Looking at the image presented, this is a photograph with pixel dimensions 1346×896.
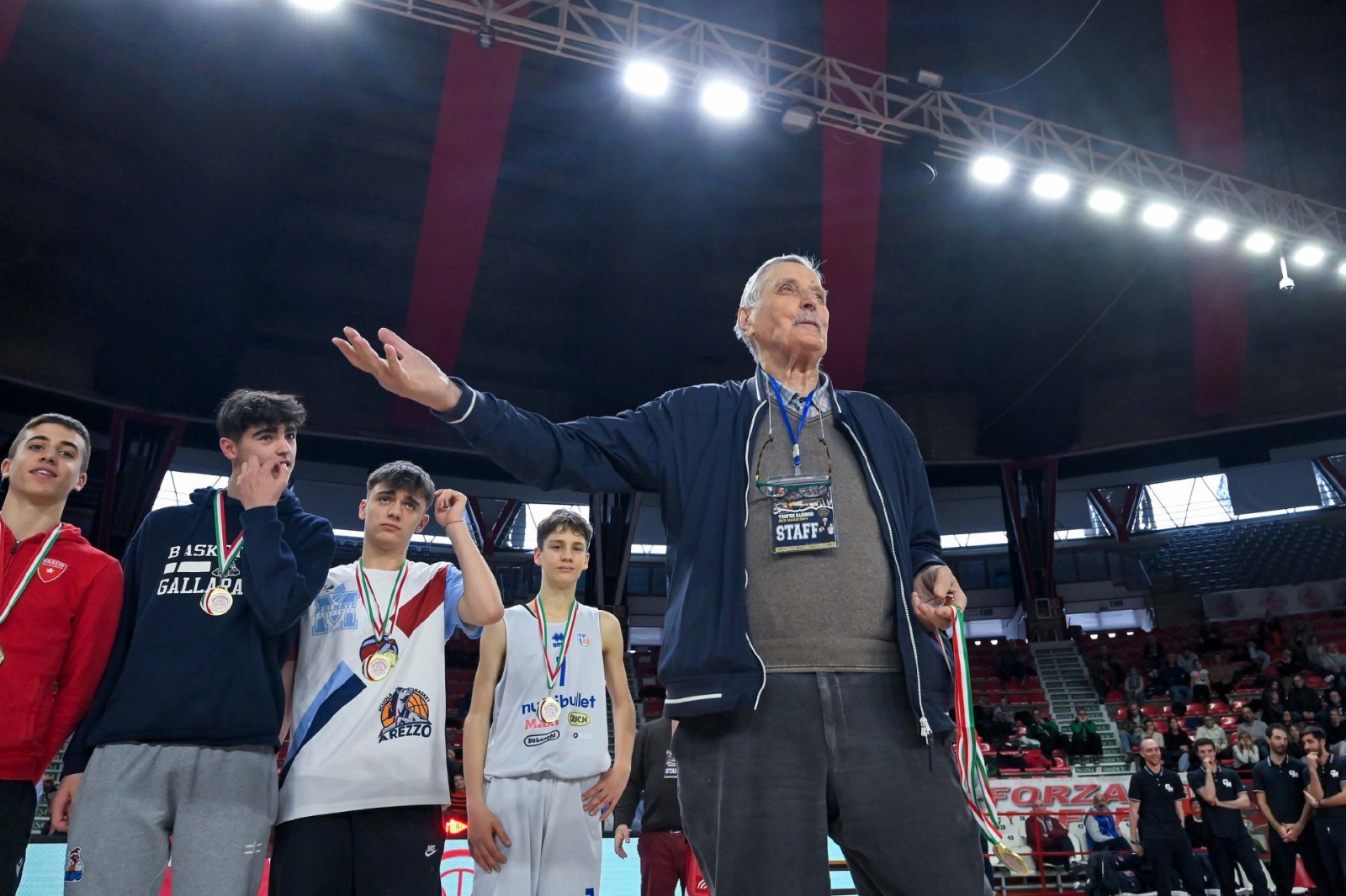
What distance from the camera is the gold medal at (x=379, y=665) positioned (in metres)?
2.85

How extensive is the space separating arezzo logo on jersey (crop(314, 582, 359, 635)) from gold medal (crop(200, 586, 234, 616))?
13.6 inches

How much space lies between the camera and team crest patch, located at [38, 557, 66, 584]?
2.69 metres

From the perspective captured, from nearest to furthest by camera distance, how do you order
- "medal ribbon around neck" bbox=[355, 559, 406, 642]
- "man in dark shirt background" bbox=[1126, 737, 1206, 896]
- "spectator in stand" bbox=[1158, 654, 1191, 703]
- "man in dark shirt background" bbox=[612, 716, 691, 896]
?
"medal ribbon around neck" bbox=[355, 559, 406, 642], "man in dark shirt background" bbox=[612, 716, 691, 896], "man in dark shirt background" bbox=[1126, 737, 1206, 896], "spectator in stand" bbox=[1158, 654, 1191, 703]

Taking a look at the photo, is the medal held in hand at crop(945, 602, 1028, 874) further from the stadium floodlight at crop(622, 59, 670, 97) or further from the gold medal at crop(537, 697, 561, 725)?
the stadium floodlight at crop(622, 59, 670, 97)

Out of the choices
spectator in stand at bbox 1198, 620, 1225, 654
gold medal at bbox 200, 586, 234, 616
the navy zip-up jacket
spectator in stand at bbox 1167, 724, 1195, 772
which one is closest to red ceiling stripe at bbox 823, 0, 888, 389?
spectator in stand at bbox 1167, 724, 1195, 772

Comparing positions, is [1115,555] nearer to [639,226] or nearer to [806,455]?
[639,226]

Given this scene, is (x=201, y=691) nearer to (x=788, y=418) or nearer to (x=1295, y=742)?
(x=788, y=418)

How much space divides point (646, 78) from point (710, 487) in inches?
342

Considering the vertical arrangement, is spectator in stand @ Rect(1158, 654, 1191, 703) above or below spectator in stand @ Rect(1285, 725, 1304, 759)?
above

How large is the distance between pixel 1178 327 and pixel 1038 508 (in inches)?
183

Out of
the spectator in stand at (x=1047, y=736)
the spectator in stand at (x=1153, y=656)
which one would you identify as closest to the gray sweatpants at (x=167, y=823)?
the spectator in stand at (x=1047, y=736)

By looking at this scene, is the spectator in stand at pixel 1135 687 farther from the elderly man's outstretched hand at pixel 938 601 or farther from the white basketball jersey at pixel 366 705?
the elderly man's outstretched hand at pixel 938 601

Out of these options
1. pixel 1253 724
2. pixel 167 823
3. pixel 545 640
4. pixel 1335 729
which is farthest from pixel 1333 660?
pixel 167 823

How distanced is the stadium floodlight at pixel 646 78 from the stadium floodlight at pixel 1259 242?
848 centimetres
